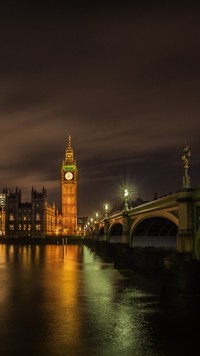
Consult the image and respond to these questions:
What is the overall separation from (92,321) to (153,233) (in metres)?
32.3

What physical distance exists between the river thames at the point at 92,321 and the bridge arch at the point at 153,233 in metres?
10.7

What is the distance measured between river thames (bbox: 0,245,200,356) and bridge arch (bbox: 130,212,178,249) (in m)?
10.7

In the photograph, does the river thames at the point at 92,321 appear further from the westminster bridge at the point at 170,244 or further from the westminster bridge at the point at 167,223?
the westminster bridge at the point at 167,223

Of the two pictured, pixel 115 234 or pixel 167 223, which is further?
pixel 115 234

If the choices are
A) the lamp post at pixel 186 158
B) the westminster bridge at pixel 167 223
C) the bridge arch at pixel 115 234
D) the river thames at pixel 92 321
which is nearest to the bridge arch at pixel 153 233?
the westminster bridge at pixel 167 223

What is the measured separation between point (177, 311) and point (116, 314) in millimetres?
3705

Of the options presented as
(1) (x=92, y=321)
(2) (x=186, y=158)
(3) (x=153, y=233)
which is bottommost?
(1) (x=92, y=321)

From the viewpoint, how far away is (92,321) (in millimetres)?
27578

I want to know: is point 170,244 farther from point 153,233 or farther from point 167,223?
point 167,223

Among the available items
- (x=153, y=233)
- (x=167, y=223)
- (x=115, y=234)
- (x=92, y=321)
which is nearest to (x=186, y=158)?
(x=92, y=321)

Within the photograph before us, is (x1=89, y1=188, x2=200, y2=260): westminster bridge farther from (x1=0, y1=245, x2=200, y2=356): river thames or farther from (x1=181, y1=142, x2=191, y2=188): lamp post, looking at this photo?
(x1=0, y1=245, x2=200, y2=356): river thames

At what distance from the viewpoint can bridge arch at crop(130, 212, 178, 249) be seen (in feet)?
179

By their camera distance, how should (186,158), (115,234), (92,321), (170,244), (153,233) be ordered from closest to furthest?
1. (92,321)
2. (186,158)
3. (170,244)
4. (153,233)
5. (115,234)

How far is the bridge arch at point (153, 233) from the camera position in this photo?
5455 cm
